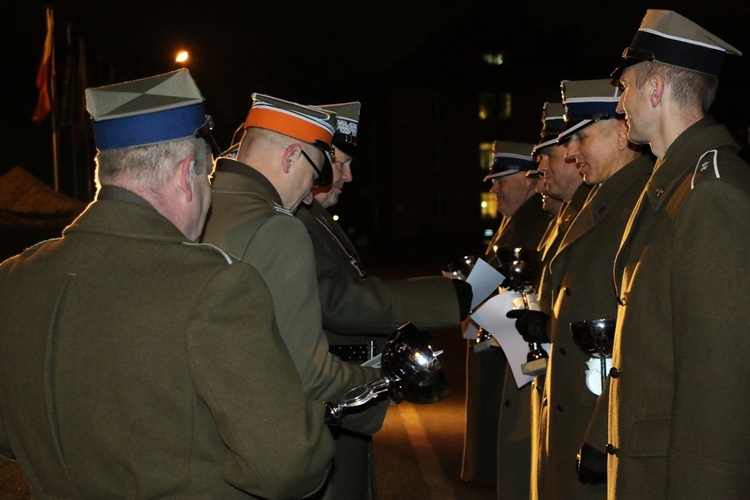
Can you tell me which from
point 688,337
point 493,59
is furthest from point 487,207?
point 688,337

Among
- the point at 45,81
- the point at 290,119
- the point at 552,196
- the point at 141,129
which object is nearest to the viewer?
the point at 141,129

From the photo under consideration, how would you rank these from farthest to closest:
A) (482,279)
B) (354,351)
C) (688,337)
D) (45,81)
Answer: (45,81)
(482,279)
(354,351)
(688,337)

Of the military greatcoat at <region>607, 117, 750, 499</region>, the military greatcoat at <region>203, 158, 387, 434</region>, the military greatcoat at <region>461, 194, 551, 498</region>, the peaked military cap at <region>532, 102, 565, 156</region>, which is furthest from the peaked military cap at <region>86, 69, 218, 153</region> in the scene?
the military greatcoat at <region>461, 194, 551, 498</region>

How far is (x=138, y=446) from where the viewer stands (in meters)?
2.36

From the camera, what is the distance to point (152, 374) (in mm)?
2318

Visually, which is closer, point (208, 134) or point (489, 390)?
point (208, 134)

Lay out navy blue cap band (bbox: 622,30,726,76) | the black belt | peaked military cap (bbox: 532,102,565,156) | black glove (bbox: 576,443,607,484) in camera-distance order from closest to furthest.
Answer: navy blue cap band (bbox: 622,30,726,76) < black glove (bbox: 576,443,607,484) < the black belt < peaked military cap (bbox: 532,102,565,156)

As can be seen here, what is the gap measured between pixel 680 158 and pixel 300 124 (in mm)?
1617

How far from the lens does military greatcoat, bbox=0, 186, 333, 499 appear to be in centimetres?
232

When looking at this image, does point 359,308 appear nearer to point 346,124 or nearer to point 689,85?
point 346,124

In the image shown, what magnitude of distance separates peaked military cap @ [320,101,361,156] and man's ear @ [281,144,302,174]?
149 cm

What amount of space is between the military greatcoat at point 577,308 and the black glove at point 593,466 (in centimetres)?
56

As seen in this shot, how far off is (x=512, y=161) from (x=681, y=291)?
17.1 ft

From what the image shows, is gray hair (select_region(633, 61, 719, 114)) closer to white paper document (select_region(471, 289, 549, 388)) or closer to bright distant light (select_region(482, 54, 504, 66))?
white paper document (select_region(471, 289, 549, 388))
